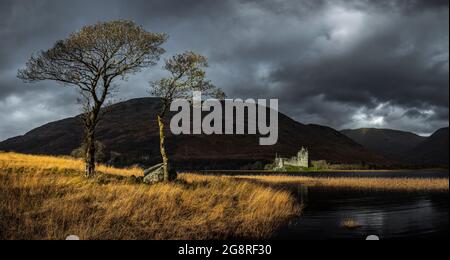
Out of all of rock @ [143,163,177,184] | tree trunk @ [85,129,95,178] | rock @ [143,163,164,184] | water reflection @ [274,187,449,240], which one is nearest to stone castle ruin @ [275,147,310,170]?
water reflection @ [274,187,449,240]

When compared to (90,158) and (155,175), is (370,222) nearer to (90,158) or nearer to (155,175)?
(155,175)

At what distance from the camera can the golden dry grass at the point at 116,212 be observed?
16188 millimetres

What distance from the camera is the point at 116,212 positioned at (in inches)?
739

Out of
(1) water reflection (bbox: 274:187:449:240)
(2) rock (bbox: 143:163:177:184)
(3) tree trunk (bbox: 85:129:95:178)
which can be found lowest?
(1) water reflection (bbox: 274:187:449:240)

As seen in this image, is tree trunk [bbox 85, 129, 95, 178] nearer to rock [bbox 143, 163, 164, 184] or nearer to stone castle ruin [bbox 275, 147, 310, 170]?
rock [bbox 143, 163, 164, 184]

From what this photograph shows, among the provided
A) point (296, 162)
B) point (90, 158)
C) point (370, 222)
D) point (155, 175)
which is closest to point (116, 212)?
point (90, 158)

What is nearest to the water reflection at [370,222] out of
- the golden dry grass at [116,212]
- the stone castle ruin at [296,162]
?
the golden dry grass at [116,212]

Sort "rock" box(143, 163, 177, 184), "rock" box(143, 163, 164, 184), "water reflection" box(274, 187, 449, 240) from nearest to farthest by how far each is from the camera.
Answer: "water reflection" box(274, 187, 449, 240)
"rock" box(143, 163, 177, 184)
"rock" box(143, 163, 164, 184)

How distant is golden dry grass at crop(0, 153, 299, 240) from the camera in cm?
1619

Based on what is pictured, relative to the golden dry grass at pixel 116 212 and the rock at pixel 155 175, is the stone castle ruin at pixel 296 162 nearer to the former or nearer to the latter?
the rock at pixel 155 175
